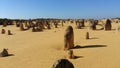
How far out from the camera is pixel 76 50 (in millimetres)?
16359

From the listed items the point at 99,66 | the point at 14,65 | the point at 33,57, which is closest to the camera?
the point at 99,66

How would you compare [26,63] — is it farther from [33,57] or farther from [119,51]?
[119,51]

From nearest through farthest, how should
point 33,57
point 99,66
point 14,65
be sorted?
point 99,66, point 14,65, point 33,57

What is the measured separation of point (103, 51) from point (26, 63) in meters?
4.80

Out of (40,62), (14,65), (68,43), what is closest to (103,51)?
(68,43)

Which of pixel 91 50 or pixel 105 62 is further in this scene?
pixel 91 50

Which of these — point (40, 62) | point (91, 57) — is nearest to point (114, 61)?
point (91, 57)

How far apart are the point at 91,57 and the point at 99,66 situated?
2011 millimetres

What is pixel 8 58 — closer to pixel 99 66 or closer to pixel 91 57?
pixel 91 57

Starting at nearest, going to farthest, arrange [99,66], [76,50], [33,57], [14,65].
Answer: [99,66]
[14,65]
[33,57]
[76,50]

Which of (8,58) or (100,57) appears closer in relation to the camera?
(100,57)

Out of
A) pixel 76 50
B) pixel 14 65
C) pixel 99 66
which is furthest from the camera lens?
pixel 76 50

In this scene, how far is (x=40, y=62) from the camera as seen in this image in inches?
536

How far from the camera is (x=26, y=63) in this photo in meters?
13.6
